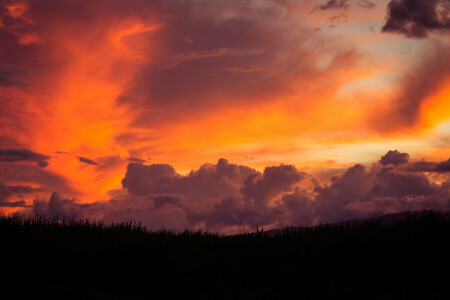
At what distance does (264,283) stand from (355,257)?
3.13m

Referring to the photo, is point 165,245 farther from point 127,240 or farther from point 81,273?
point 81,273

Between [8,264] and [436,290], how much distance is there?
12.9 metres

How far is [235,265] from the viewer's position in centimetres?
1388

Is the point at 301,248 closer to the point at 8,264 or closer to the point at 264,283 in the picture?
the point at 264,283

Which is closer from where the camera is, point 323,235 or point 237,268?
point 237,268

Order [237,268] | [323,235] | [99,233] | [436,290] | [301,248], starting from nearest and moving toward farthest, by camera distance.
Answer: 1. [436,290]
2. [237,268]
3. [301,248]
4. [323,235]
5. [99,233]

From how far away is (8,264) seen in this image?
46.9 ft

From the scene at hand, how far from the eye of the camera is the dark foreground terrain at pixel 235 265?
1206 centimetres

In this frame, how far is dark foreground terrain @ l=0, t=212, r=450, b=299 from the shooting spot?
12062 mm

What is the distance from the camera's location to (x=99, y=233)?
57.0ft

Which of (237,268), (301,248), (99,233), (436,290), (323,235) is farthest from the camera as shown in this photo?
(99,233)

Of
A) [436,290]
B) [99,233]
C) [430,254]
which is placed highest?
[99,233]

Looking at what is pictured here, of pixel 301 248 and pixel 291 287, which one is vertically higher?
pixel 301 248

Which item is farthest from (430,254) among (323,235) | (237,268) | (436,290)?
(237,268)
